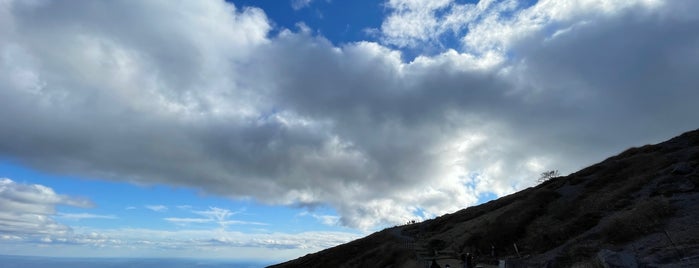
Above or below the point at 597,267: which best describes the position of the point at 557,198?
above

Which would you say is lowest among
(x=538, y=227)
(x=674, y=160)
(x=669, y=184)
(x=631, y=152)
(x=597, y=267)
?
(x=597, y=267)

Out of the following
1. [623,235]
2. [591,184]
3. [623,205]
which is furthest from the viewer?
[591,184]

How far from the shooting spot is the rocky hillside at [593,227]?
23.3m

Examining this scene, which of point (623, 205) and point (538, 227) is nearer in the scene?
point (623, 205)

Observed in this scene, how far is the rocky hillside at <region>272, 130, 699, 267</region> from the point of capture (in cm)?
2327

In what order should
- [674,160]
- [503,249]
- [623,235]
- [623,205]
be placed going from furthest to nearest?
[674,160]
[503,249]
[623,205]
[623,235]

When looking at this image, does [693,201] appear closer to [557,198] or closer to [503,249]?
[503,249]

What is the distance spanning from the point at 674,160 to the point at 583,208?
39.8 ft

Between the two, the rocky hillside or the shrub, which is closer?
the rocky hillside

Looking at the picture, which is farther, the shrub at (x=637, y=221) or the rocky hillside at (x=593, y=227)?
the shrub at (x=637, y=221)

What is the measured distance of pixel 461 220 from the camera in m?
60.2

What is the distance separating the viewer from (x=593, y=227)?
106 ft

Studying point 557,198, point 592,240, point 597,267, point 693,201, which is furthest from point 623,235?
point 557,198

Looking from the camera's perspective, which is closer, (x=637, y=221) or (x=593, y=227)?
(x=637, y=221)
